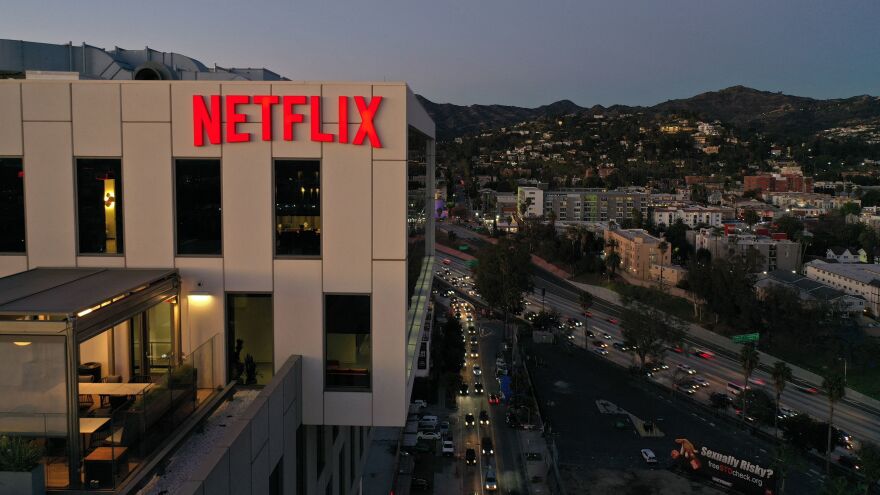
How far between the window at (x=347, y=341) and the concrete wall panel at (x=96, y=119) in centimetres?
361

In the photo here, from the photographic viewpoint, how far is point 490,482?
31.8 m

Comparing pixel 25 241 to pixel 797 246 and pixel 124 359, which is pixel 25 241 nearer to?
pixel 124 359

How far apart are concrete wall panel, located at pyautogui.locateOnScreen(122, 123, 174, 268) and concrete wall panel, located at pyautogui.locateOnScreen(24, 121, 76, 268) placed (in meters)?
0.76

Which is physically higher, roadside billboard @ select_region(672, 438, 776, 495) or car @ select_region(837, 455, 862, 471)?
roadside billboard @ select_region(672, 438, 776, 495)

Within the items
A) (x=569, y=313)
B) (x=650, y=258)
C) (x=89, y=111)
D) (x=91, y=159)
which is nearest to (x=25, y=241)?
(x=91, y=159)

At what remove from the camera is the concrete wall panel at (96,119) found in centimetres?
852

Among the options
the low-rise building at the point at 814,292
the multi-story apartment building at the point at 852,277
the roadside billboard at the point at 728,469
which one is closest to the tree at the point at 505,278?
the low-rise building at the point at 814,292

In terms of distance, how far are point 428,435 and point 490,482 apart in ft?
19.3

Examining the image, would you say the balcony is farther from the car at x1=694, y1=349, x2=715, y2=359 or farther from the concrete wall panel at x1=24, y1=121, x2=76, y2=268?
the car at x1=694, y1=349, x2=715, y2=359

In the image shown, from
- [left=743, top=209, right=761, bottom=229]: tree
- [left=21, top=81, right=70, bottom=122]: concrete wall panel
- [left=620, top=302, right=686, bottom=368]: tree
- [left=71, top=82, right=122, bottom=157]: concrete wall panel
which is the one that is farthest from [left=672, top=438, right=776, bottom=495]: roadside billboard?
[left=743, top=209, right=761, bottom=229]: tree

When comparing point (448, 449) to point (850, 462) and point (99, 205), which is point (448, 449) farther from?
point (99, 205)

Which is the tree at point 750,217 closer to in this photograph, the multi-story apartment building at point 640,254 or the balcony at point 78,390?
the multi-story apartment building at point 640,254

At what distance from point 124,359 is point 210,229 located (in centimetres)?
203

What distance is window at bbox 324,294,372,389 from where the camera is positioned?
884 cm
